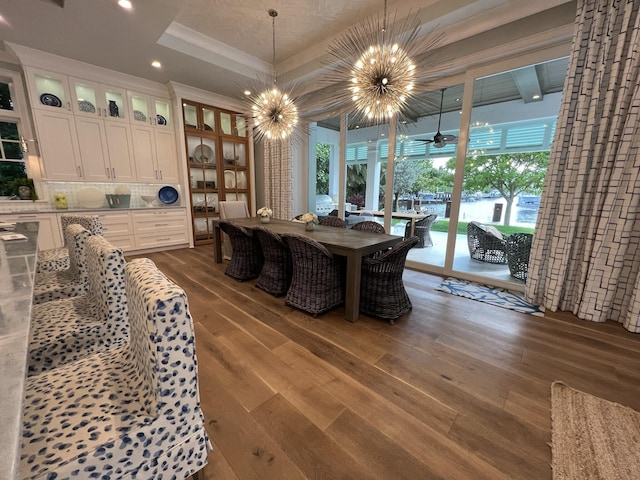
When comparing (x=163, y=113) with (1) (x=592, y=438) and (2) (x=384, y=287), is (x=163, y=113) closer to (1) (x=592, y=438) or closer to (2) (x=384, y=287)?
(2) (x=384, y=287)

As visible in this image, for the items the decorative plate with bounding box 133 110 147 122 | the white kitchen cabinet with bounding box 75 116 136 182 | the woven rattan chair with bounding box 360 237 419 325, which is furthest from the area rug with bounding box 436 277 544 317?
the decorative plate with bounding box 133 110 147 122

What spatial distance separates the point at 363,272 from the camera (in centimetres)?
254

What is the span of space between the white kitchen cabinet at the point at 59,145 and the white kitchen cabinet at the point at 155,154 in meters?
0.80

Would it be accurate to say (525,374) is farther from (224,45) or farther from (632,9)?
(224,45)

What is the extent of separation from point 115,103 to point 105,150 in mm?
856

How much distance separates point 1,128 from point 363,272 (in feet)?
18.8

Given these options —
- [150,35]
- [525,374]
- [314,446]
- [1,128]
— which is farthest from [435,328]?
[1,128]

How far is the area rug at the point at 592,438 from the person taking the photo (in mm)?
1181

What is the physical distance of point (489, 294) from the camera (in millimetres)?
3092

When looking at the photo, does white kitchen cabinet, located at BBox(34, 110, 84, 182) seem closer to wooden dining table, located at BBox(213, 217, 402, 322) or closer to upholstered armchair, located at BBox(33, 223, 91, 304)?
upholstered armchair, located at BBox(33, 223, 91, 304)

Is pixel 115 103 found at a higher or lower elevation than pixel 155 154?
higher

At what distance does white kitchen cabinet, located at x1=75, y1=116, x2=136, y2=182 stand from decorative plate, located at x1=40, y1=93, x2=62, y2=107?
274mm

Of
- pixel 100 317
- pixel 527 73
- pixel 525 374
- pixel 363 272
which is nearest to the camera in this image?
pixel 100 317

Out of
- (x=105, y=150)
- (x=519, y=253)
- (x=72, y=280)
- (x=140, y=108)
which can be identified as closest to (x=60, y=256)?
(x=72, y=280)
